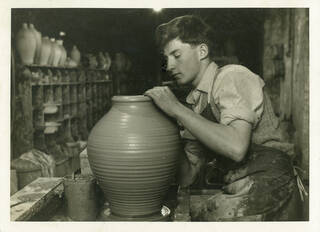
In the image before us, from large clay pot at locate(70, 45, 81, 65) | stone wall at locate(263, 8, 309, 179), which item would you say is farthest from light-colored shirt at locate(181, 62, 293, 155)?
large clay pot at locate(70, 45, 81, 65)

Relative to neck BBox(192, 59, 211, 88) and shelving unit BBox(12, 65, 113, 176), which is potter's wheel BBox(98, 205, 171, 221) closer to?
neck BBox(192, 59, 211, 88)

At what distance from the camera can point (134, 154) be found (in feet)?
5.22

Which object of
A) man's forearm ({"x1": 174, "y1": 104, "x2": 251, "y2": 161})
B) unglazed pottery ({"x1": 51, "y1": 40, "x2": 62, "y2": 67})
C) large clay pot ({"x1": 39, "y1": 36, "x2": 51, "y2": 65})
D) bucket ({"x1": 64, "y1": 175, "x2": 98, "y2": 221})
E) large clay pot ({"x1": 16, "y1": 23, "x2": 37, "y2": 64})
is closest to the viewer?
man's forearm ({"x1": 174, "y1": 104, "x2": 251, "y2": 161})

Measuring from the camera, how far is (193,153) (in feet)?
6.56

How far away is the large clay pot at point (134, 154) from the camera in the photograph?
160 cm

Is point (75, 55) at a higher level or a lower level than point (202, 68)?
higher

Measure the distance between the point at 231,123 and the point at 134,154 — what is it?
0.45 metres

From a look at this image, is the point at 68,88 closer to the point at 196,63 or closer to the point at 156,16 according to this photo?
the point at 156,16

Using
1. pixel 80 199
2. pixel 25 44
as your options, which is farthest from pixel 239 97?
pixel 25 44

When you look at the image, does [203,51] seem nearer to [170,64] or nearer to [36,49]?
[170,64]

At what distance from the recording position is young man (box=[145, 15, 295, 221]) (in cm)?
157

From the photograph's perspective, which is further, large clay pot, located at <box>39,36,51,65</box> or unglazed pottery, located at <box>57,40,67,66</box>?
unglazed pottery, located at <box>57,40,67,66</box>
